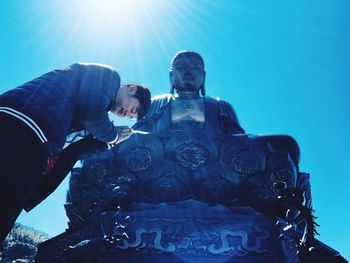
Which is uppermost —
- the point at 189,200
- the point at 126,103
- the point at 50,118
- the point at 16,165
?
the point at 189,200

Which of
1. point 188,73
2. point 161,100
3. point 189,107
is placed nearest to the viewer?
point 189,107

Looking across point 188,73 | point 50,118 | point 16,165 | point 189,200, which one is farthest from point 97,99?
point 188,73

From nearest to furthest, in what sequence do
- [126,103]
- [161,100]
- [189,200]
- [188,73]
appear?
[126,103] → [189,200] → [161,100] → [188,73]

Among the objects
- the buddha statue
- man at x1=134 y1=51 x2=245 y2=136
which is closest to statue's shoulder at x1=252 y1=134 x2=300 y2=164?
the buddha statue

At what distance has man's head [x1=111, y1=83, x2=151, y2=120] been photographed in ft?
6.90

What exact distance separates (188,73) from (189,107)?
28.1 inches

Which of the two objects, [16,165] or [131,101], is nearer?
[16,165]

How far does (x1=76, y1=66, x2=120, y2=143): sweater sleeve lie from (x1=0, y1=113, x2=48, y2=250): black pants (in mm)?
327

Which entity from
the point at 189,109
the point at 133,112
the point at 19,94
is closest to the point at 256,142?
the point at 189,109

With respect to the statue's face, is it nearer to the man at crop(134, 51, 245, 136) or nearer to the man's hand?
the man at crop(134, 51, 245, 136)

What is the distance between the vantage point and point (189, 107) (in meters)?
5.43

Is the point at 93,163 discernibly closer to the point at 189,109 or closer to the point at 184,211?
the point at 184,211

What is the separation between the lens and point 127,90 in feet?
6.93

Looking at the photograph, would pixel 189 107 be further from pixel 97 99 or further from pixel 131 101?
pixel 97 99
